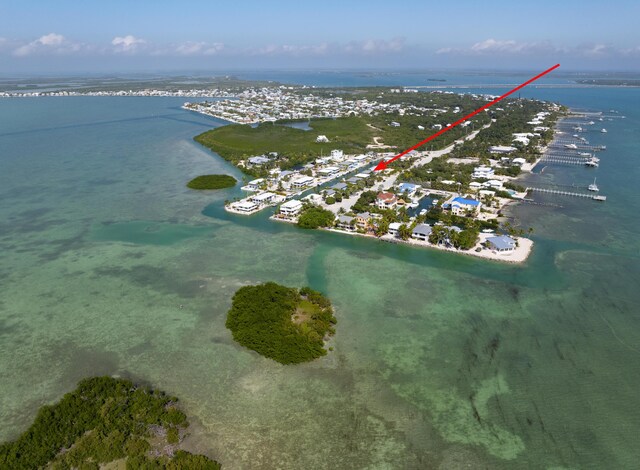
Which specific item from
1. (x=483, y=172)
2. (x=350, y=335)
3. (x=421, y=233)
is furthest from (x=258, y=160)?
(x=350, y=335)

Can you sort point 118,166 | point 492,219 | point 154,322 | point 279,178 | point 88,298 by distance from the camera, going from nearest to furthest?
point 154,322
point 88,298
point 492,219
point 279,178
point 118,166

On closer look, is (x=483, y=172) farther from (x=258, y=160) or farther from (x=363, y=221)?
(x=258, y=160)

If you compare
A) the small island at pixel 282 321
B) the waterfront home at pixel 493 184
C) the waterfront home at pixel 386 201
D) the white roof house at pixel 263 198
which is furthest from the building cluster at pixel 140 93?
the small island at pixel 282 321

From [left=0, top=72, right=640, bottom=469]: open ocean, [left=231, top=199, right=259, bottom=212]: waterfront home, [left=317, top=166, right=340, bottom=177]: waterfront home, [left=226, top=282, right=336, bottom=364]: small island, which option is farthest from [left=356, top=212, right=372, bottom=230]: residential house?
[left=317, top=166, right=340, bottom=177]: waterfront home

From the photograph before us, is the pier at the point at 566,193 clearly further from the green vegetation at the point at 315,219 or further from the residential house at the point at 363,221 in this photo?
the green vegetation at the point at 315,219

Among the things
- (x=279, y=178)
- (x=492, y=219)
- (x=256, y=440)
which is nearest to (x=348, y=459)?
(x=256, y=440)

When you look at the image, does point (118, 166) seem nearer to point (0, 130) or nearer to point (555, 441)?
point (0, 130)

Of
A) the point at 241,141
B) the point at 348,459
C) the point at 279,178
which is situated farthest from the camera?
the point at 241,141
